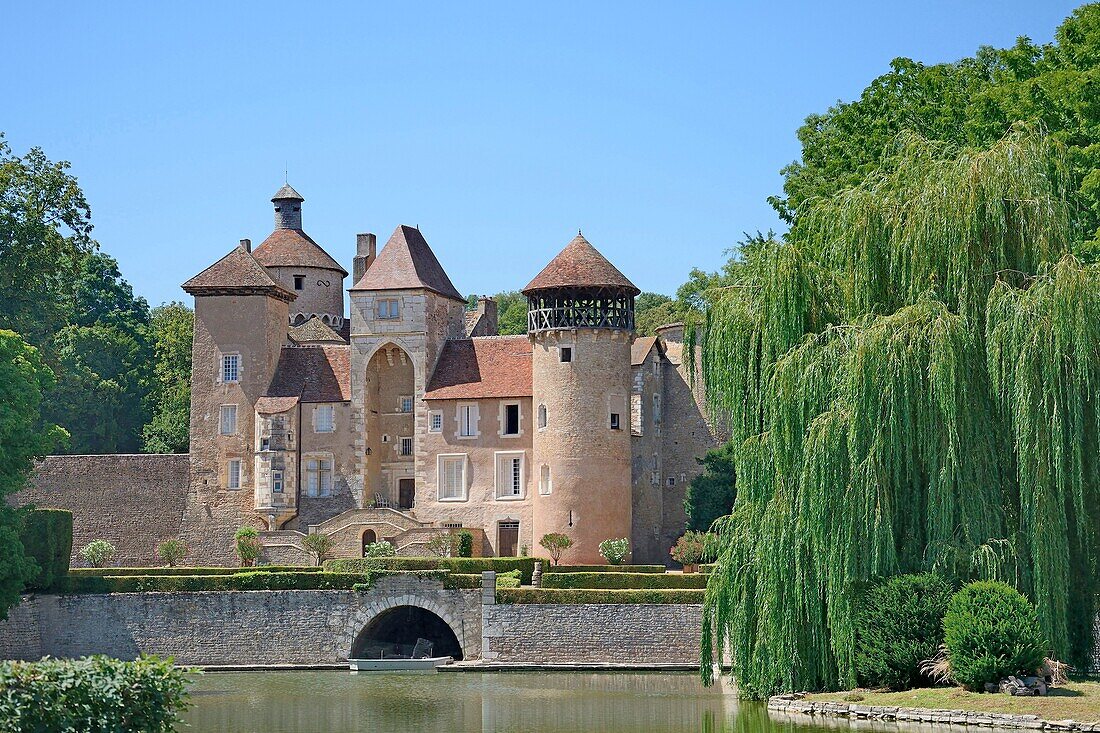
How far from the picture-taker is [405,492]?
52688mm

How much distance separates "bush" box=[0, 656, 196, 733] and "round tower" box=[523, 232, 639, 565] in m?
27.3

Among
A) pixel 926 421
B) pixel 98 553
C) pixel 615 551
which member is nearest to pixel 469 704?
pixel 926 421

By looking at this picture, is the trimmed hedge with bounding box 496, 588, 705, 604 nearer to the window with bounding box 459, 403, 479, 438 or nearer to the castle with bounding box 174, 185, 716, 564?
the castle with bounding box 174, 185, 716, 564

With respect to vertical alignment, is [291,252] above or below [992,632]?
above

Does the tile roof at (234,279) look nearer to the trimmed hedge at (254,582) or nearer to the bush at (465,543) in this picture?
the bush at (465,543)

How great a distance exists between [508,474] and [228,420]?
31.4ft

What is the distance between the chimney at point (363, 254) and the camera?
2249 inches

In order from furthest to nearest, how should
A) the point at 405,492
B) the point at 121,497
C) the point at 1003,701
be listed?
the point at 405,492, the point at 121,497, the point at 1003,701

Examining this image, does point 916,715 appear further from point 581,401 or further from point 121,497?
point 121,497

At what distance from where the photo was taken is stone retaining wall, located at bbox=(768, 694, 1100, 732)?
23.5 m

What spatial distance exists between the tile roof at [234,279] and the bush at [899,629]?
30.2m

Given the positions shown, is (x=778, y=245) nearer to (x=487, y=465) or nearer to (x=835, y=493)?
(x=835, y=493)

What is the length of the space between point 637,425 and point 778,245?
77.0ft

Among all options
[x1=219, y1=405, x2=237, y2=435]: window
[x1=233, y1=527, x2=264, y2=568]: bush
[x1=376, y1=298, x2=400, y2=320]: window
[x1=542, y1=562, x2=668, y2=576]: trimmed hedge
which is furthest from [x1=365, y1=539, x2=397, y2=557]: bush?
[x1=376, y1=298, x2=400, y2=320]: window
